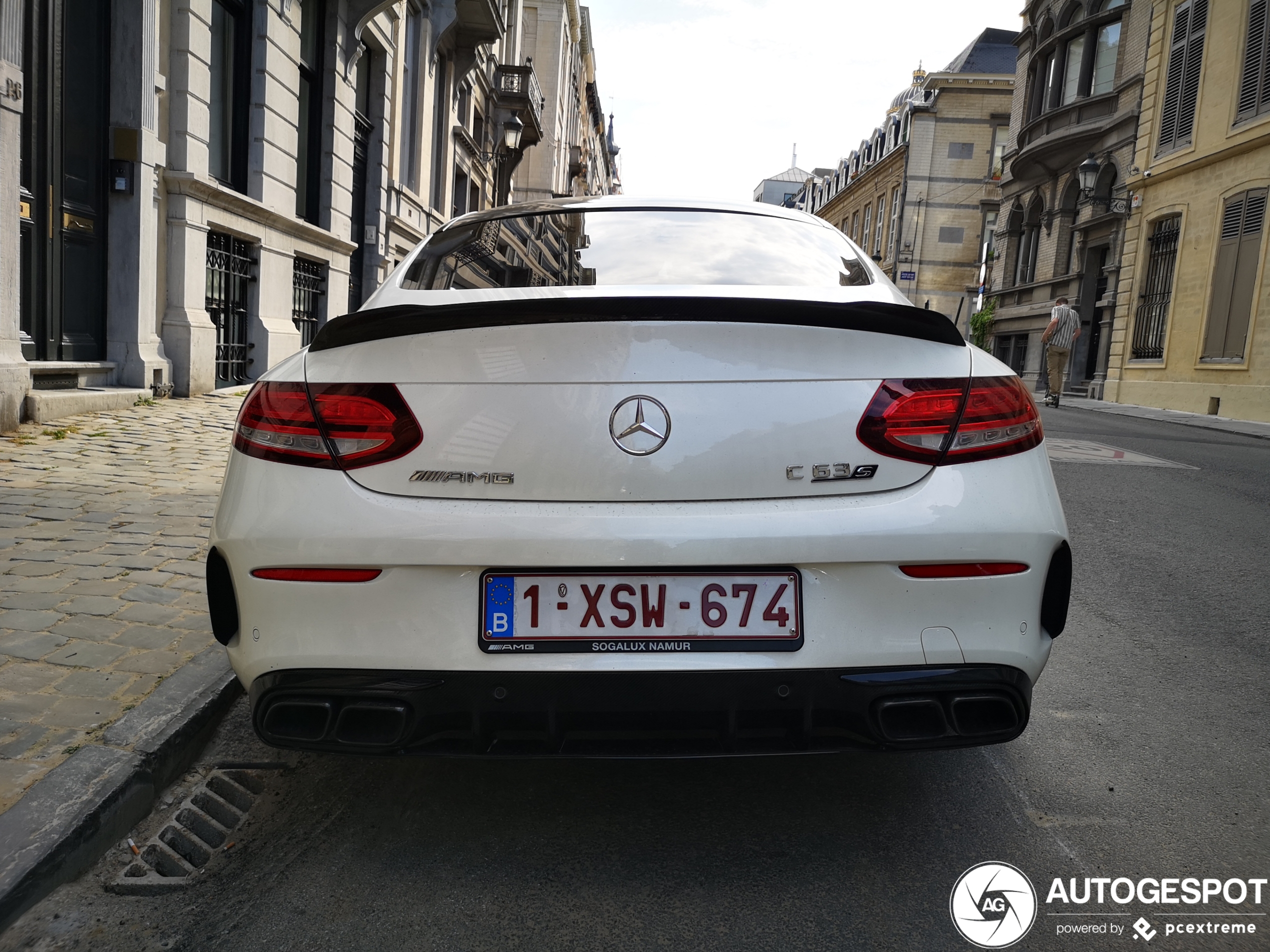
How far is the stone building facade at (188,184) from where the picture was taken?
813 centimetres

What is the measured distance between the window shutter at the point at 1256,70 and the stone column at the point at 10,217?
63.4 ft

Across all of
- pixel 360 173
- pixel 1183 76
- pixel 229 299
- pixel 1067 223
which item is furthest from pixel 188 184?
pixel 1067 223

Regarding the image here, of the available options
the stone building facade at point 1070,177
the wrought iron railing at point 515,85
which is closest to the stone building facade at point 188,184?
the wrought iron railing at point 515,85

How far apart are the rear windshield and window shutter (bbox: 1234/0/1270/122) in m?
19.2

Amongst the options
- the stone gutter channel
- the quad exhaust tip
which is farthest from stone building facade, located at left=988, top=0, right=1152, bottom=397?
the quad exhaust tip

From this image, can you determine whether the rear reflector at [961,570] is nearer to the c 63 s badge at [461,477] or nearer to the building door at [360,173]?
the c 63 s badge at [461,477]

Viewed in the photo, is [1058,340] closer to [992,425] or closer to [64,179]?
[64,179]

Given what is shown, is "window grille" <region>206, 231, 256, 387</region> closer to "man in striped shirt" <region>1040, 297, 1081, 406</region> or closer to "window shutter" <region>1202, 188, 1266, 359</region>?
"man in striped shirt" <region>1040, 297, 1081, 406</region>

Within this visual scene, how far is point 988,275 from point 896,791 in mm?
34234

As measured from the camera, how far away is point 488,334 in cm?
200

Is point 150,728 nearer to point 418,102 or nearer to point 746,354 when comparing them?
point 746,354

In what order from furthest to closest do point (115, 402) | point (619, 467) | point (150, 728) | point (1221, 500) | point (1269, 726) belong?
point (115, 402)
point (1221, 500)
point (1269, 726)
point (150, 728)
point (619, 467)

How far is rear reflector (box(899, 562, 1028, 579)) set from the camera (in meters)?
1.97

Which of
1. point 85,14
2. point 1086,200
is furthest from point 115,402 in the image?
point 1086,200
